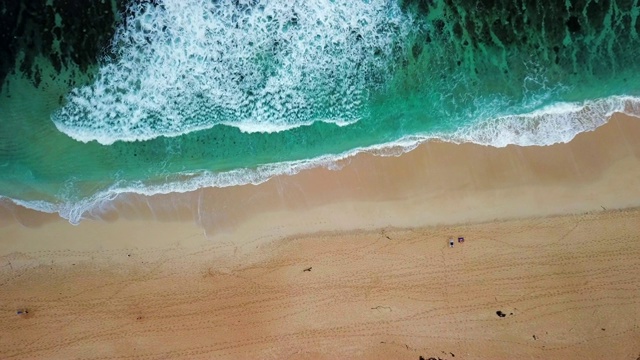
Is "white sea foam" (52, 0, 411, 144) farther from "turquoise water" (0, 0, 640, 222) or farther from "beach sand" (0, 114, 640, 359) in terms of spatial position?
"beach sand" (0, 114, 640, 359)

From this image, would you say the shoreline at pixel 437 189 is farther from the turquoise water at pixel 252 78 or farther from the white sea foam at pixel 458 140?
the turquoise water at pixel 252 78

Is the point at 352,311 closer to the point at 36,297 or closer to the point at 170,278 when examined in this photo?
the point at 170,278

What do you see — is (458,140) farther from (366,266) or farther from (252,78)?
(252,78)

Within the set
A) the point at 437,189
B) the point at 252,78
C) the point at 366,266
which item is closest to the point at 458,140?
the point at 437,189

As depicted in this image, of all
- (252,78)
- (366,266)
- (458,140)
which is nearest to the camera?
(366,266)

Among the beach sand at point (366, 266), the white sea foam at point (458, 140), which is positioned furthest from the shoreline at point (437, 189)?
the white sea foam at point (458, 140)

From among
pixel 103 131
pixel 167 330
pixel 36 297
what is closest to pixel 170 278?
pixel 167 330
